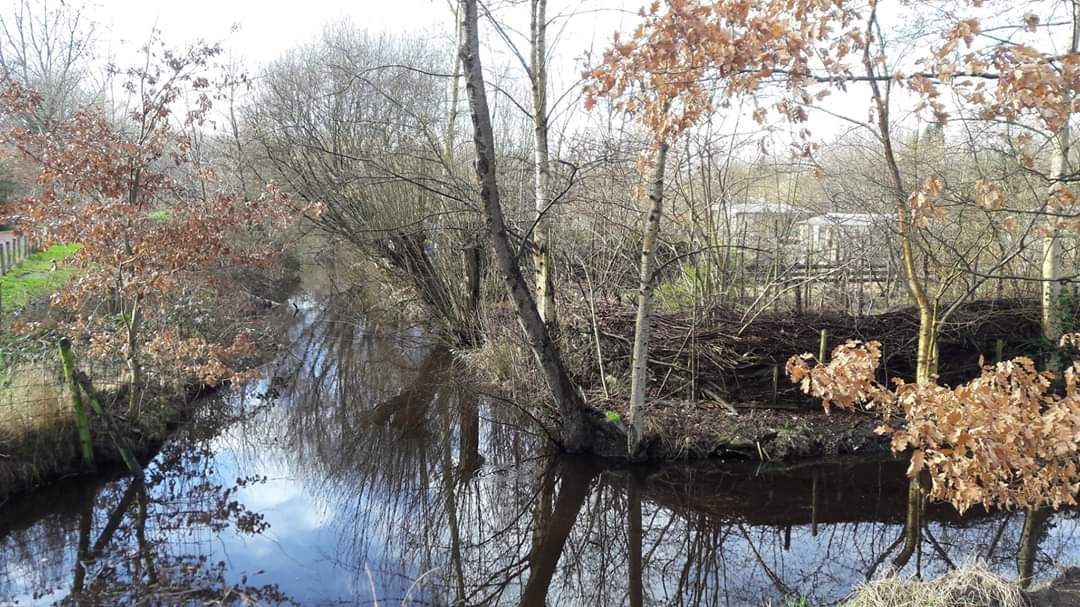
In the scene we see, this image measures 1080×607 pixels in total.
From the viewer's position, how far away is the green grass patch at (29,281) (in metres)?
12.5

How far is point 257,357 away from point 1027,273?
1259 centimetres

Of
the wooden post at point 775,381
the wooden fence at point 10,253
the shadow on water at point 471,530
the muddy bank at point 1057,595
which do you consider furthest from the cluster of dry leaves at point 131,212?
the wooden fence at point 10,253

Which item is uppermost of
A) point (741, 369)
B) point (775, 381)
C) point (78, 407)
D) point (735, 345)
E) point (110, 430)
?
point (735, 345)

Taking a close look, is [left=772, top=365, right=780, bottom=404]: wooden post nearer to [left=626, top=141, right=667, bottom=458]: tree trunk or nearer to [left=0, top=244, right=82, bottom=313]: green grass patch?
[left=626, top=141, right=667, bottom=458]: tree trunk

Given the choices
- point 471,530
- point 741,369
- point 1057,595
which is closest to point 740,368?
point 741,369

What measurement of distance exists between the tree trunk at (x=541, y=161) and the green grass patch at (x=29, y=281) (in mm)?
6762

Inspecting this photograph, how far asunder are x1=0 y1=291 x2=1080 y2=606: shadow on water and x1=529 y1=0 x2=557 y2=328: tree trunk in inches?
70.8

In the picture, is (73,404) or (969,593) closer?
(969,593)

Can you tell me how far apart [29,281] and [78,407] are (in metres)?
9.66

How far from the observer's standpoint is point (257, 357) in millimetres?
13281

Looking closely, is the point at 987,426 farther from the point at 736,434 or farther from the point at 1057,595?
the point at 736,434

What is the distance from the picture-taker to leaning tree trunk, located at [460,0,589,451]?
6.70 metres

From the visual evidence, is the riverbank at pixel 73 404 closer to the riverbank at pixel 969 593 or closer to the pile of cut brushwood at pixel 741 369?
the pile of cut brushwood at pixel 741 369

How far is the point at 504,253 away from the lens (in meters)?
7.16
